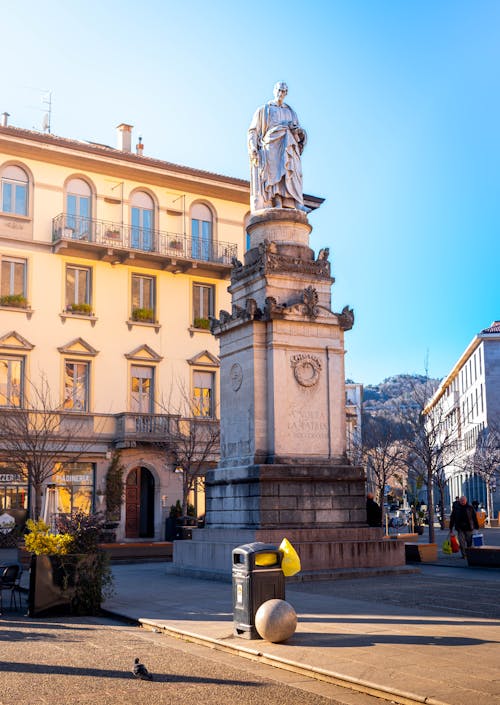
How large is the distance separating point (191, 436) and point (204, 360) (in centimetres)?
506

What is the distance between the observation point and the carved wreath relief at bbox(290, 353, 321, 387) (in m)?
18.6

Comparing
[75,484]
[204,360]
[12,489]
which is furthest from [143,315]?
[12,489]

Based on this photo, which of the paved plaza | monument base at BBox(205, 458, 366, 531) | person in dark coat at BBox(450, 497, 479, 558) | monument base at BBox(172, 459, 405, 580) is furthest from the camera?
person in dark coat at BBox(450, 497, 479, 558)

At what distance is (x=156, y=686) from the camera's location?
805 centimetres

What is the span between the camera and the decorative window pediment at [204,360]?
42.4 m

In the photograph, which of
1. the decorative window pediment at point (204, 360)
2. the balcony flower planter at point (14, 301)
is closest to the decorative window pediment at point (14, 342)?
the balcony flower planter at point (14, 301)

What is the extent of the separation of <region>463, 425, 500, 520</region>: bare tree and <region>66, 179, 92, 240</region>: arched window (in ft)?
98.6

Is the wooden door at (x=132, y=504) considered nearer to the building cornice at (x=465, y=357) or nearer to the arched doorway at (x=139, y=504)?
the arched doorway at (x=139, y=504)

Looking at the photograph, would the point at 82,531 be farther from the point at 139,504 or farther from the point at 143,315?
the point at 143,315

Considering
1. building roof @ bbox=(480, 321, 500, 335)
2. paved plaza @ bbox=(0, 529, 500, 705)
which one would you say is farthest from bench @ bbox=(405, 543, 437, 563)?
building roof @ bbox=(480, 321, 500, 335)

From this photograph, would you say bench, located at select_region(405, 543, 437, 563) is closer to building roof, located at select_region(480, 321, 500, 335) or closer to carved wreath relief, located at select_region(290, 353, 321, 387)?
carved wreath relief, located at select_region(290, 353, 321, 387)

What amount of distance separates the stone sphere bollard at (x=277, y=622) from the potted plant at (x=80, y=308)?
31032 mm

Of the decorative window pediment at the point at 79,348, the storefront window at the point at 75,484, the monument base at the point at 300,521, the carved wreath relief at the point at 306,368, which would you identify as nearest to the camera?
the monument base at the point at 300,521

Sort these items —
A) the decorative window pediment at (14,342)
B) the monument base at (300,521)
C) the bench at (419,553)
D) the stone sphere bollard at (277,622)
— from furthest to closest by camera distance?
the decorative window pediment at (14,342) < the bench at (419,553) < the monument base at (300,521) < the stone sphere bollard at (277,622)
